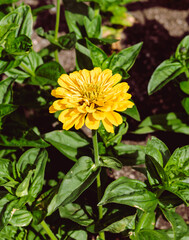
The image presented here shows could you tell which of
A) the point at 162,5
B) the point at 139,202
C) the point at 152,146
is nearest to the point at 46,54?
the point at 152,146

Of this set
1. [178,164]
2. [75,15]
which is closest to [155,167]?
[178,164]

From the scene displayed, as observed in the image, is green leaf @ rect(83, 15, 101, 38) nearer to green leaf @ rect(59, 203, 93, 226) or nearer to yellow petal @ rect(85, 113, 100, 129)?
yellow petal @ rect(85, 113, 100, 129)

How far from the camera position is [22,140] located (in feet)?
6.28

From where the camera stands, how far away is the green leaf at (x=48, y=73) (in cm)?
202

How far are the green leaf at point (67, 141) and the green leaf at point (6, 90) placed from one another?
0.36 m

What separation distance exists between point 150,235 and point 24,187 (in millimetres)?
855

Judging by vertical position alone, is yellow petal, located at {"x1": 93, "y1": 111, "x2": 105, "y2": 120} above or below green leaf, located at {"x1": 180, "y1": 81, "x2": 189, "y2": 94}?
above

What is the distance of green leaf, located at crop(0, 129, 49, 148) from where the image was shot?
73.5 inches

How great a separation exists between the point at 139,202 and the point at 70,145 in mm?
604

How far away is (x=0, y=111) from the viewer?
1.78 m

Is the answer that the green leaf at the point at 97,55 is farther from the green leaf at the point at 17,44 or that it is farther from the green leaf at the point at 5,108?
the green leaf at the point at 5,108

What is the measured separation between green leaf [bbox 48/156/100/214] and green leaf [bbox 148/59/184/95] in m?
0.82

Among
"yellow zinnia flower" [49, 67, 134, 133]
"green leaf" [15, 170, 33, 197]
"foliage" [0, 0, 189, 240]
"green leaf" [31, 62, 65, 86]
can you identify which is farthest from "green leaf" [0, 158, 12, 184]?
"green leaf" [31, 62, 65, 86]

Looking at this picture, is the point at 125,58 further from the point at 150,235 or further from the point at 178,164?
the point at 150,235
